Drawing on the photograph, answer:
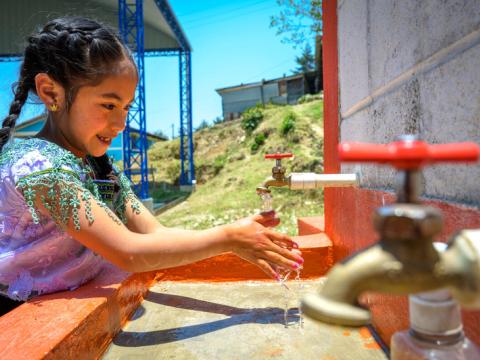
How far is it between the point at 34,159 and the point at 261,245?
796 millimetres

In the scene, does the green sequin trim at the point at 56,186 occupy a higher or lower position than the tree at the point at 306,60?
lower

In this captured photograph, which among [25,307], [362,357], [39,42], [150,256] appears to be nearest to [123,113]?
[39,42]

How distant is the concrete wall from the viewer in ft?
2.46

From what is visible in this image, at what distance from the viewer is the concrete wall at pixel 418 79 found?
0.75m

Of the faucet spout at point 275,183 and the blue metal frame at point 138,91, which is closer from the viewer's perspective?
the faucet spout at point 275,183

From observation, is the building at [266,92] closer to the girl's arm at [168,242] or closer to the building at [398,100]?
the building at [398,100]

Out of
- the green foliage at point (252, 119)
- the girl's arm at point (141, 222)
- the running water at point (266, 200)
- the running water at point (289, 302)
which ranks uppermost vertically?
the green foliage at point (252, 119)

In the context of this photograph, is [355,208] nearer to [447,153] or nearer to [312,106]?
[447,153]

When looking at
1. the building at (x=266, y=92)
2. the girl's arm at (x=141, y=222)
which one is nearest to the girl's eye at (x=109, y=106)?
the girl's arm at (x=141, y=222)

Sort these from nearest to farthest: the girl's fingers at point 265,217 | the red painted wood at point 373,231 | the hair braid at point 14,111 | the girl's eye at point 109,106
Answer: the red painted wood at point 373,231 < the girl's fingers at point 265,217 < the girl's eye at point 109,106 < the hair braid at point 14,111

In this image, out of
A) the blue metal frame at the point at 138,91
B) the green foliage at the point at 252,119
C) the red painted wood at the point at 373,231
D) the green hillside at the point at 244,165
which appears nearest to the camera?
the red painted wood at the point at 373,231

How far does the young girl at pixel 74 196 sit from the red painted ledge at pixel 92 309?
0.13m

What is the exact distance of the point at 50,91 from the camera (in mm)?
1385

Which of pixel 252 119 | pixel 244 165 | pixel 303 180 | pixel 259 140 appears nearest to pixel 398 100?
pixel 303 180
